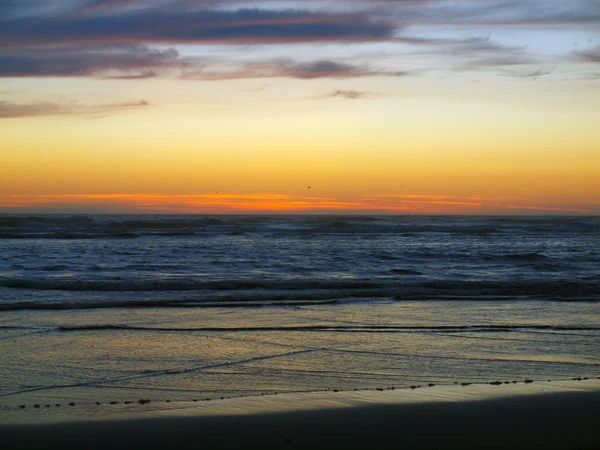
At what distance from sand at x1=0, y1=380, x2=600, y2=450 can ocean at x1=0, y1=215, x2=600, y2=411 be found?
1.61 ft

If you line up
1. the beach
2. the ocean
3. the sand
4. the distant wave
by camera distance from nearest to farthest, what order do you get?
the sand
the beach
the ocean
the distant wave

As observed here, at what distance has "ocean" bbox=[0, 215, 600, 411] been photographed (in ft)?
24.0

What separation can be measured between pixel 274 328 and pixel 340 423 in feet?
15.4

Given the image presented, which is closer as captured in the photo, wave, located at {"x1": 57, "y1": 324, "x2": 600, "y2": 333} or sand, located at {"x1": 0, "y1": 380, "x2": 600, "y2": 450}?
sand, located at {"x1": 0, "y1": 380, "x2": 600, "y2": 450}

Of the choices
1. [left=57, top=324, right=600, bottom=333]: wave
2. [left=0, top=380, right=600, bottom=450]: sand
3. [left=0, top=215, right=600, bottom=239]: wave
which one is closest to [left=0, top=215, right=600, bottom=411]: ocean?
[left=57, top=324, right=600, bottom=333]: wave

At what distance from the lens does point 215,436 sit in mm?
5496

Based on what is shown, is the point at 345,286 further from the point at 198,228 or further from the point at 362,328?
the point at 198,228

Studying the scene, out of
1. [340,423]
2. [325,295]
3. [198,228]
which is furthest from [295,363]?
[198,228]

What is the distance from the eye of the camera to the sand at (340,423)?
541cm

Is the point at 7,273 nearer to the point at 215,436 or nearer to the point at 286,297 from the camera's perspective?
the point at 286,297

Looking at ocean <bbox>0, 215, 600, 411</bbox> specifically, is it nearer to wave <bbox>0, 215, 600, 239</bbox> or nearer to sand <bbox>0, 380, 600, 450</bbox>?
sand <bbox>0, 380, 600, 450</bbox>

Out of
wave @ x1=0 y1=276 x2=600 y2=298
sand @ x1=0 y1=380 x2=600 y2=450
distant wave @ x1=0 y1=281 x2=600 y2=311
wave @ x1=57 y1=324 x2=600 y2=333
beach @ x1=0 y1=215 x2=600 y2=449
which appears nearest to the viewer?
sand @ x1=0 y1=380 x2=600 y2=450

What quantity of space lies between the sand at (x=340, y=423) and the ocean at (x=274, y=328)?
49 cm

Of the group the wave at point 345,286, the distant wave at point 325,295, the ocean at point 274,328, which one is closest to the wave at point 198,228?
the ocean at point 274,328
